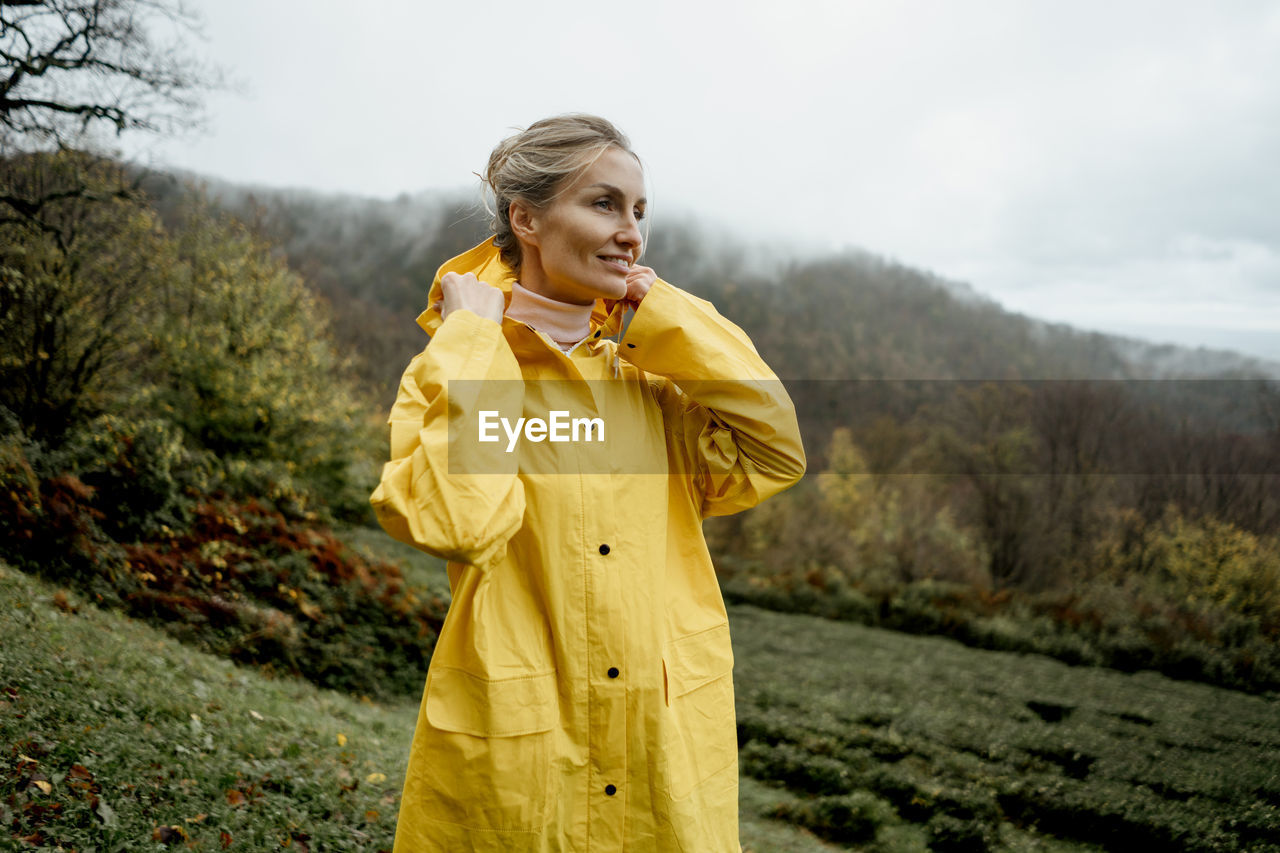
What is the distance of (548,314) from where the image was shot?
5.78 feet

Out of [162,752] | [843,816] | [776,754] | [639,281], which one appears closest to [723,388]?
[639,281]

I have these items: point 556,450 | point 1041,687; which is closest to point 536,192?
point 556,450

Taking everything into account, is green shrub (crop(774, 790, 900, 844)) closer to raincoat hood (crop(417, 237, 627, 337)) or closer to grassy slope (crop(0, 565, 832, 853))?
grassy slope (crop(0, 565, 832, 853))

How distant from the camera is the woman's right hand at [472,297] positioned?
1.60 metres

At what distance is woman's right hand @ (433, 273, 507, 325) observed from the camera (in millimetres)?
1600

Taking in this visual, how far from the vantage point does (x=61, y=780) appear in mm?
3697

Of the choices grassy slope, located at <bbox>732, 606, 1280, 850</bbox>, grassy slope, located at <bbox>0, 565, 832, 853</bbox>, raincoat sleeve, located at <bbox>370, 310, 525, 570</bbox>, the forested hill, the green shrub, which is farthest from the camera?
the forested hill

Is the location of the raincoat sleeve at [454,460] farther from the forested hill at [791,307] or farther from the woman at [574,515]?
the forested hill at [791,307]

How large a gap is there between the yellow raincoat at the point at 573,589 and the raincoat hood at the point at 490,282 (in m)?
0.02

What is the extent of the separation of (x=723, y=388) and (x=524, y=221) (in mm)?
620

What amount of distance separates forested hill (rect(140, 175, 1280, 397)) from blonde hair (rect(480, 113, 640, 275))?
0.40 m

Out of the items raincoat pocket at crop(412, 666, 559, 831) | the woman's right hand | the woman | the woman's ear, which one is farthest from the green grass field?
the woman's ear

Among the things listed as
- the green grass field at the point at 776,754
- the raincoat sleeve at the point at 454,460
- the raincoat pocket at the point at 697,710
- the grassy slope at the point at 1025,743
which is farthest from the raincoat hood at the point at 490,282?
the grassy slope at the point at 1025,743

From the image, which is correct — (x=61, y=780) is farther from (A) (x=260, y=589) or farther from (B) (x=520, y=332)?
(A) (x=260, y=589)
